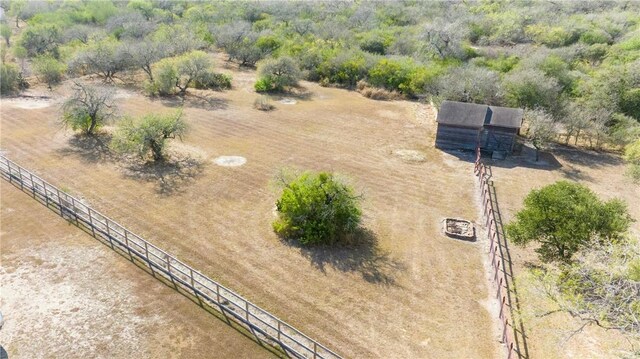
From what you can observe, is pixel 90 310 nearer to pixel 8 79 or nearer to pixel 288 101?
pixel 288 101

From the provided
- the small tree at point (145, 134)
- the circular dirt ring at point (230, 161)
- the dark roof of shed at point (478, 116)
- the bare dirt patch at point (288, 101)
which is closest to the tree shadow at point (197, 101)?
the bare dirt patch at point (288, 101)

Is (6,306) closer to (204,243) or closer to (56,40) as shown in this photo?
(204,243)

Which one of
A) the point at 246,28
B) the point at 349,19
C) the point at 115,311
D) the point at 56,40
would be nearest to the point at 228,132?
the point at 115,311

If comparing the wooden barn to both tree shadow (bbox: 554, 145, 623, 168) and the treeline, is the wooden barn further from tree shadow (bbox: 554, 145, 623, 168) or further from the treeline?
the treeline

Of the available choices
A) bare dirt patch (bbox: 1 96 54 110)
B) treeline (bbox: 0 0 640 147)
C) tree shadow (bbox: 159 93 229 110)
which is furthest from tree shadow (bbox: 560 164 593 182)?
bare dirt patch (bbox: 1 96 54 110)

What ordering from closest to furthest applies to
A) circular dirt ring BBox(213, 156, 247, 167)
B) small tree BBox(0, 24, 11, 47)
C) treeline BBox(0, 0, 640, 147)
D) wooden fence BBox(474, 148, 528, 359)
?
wooden fence BBox(474, 148, 528, 359) < circular dirt ring BBox(213, 156, 247, 167) < treeline BBox(0, 0, 640, 147) < small tree BBox(0, 24, 11, 47)

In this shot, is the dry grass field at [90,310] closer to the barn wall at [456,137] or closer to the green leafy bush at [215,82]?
the barn wall at [456,137]
